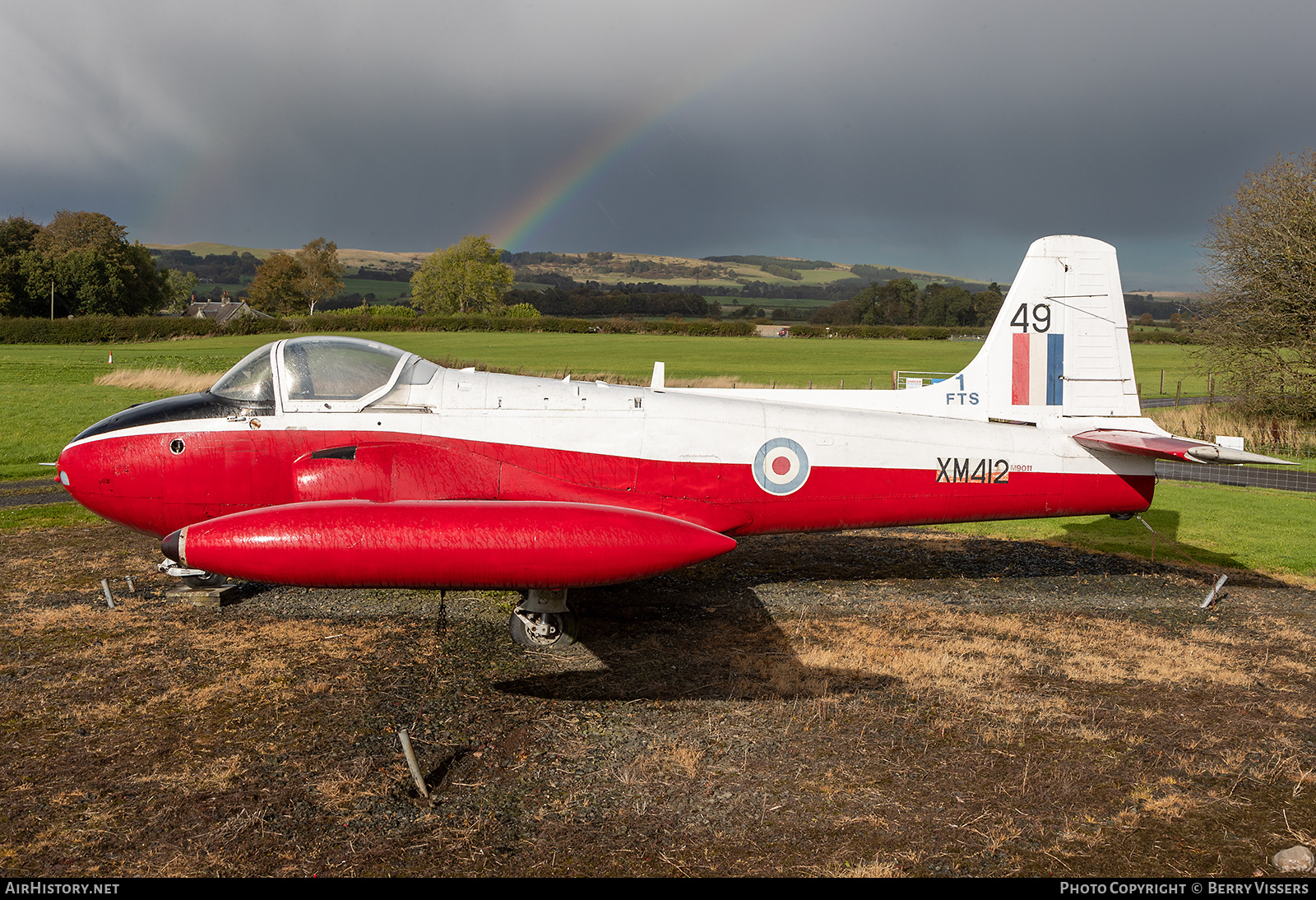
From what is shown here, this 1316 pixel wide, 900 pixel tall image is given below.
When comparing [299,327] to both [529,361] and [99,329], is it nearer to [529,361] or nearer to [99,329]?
[99,329]

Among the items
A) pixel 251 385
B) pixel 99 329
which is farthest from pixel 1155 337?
pixel 99 329

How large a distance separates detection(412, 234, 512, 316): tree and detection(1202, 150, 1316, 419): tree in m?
98.0

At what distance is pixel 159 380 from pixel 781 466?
32.8 metres

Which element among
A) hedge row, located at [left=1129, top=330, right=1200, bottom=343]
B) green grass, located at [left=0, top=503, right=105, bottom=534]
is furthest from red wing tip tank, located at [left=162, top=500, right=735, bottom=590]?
hedge row, located at [left=1129, top=330, right=1200, bottom=343]

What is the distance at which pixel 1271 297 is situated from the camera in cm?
2258

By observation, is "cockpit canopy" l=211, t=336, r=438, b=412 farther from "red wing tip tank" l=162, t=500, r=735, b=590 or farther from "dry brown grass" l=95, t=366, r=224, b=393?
"dry brown grass" l=95, t=366, r=224, b=393

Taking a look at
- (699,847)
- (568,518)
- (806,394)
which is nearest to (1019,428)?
(806,394)

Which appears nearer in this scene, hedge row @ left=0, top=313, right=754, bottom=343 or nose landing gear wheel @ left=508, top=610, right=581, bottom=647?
nose landing gear wheel @ left=508, top=610, right=581, bottom=647

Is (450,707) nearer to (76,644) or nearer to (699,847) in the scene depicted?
(699,847)

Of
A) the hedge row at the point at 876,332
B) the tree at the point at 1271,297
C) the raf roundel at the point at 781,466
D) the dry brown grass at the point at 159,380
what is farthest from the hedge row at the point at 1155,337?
the raf roundel at the point at 781,466

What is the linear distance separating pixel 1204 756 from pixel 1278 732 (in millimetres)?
840

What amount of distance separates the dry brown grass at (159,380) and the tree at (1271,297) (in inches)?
1366

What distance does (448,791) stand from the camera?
4738mm

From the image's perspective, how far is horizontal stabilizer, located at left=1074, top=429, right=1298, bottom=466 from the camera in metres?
6.55
